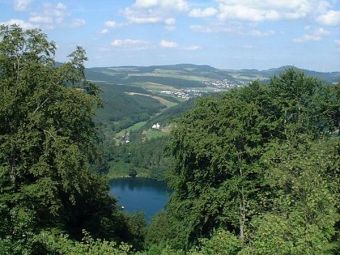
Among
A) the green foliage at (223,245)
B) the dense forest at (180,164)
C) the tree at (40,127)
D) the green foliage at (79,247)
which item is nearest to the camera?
the green foliage at (79,247)

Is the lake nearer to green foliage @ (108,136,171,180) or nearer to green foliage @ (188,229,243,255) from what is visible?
green foliage @ (108,136,171,180)

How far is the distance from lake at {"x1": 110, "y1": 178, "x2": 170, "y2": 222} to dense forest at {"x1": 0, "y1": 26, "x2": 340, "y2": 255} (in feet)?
216

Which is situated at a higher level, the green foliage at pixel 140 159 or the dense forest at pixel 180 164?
the dense forest at pixel 180 164

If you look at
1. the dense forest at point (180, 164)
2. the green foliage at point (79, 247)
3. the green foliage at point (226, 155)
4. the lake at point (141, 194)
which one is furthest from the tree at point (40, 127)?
the lake at point (141, 194)

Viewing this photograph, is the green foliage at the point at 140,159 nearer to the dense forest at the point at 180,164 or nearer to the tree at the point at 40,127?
the dense forest at the point at 180,164

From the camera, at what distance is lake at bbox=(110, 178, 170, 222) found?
106 meters

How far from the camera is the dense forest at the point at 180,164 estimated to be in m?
17.3

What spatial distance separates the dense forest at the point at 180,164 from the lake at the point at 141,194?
216 feet

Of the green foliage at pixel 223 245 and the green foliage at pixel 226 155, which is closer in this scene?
the green foliage at pixel 223 245

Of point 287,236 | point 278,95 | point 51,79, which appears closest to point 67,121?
point 51,79

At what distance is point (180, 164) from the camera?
99.6ft

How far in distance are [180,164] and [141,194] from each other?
9721 cm

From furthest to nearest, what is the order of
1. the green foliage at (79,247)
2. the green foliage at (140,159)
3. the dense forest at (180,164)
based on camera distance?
the green foliage at (140,159)
the dense forest at (180,164)
the green foliage at (79,247)

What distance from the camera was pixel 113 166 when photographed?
538 feet
